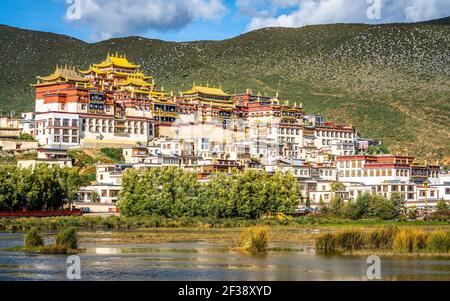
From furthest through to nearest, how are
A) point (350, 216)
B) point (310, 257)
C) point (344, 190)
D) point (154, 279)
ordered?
point (344, 190) → point (350, 216) → point (310, 257) → point (154, 279)

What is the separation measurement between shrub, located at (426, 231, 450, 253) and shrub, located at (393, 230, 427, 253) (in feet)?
1.10

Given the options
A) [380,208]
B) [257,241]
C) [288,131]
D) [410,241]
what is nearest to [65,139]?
[288,131]

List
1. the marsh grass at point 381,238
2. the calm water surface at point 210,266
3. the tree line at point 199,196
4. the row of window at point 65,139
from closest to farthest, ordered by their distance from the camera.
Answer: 1. the calm water surface at point 210,266
2. the marsh grass at point 381,238
3. the tree line at point 199,196
4. the row of window at point 65,139

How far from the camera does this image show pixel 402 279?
149 ft

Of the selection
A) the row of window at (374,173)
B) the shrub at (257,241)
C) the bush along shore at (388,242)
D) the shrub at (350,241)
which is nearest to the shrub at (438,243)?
the bush along shore at (388,242)

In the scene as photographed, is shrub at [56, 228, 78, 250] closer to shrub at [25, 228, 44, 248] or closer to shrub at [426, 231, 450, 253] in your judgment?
shrub at [25, 228, 44, 248]

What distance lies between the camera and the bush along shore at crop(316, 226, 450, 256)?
54406mm

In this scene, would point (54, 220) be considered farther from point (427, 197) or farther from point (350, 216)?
point (427, 197)

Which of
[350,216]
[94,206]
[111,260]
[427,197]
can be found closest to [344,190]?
[427,197]

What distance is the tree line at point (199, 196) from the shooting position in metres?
95.4

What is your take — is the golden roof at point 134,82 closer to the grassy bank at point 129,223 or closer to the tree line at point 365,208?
the tree line at point 365,208

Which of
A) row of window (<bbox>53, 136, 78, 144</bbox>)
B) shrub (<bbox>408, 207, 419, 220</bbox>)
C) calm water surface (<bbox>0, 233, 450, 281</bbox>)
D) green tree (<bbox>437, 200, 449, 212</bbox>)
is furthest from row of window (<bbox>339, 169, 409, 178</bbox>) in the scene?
calm water surface (<bbox>0, 233, 450, 281</bbox>)

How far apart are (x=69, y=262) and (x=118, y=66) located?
116 meters

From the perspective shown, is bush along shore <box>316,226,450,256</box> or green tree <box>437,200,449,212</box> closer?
bush along shore <box>316,226,450,256</box>
